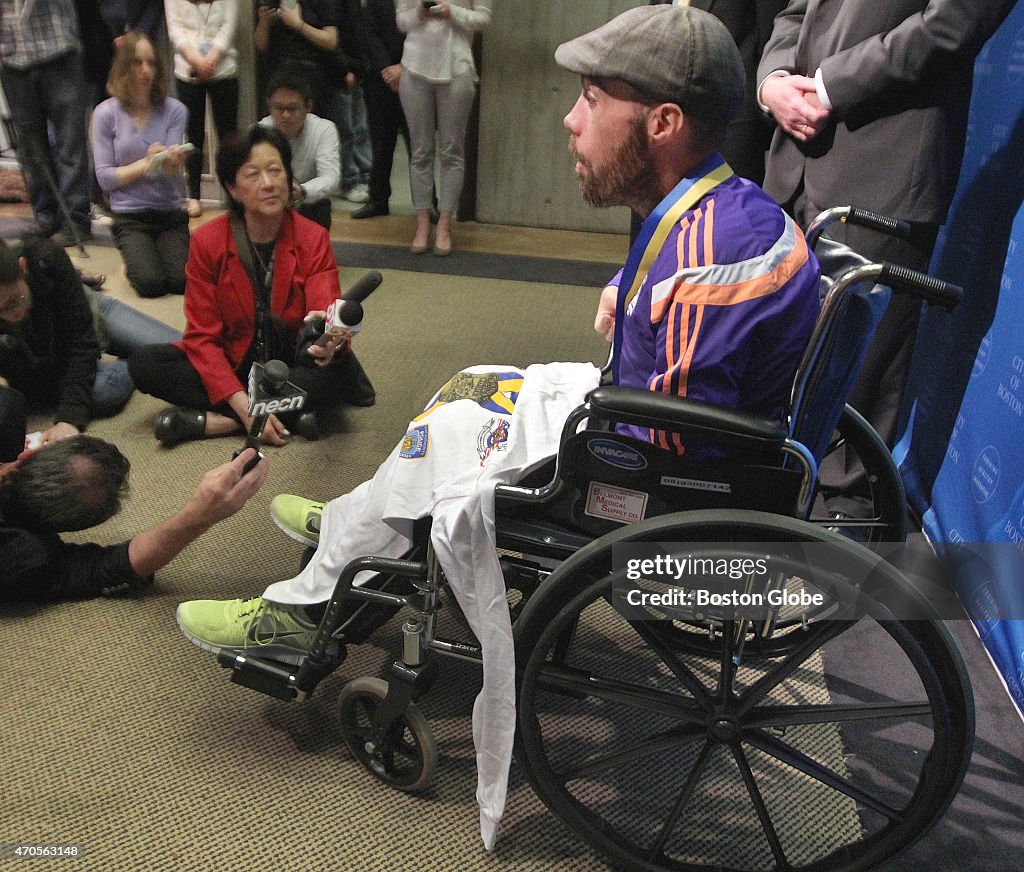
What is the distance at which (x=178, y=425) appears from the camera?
249 cm

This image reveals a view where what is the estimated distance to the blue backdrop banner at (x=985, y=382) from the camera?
1.81 meters

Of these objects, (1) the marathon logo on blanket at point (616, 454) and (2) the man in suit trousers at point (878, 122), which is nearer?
(1) the marathon logo on blanket at point (616, 454)

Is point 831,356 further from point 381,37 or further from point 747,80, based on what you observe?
point 381,37

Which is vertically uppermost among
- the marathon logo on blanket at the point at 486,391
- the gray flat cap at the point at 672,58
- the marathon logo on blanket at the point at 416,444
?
the gray flat cap at the point at 672,58

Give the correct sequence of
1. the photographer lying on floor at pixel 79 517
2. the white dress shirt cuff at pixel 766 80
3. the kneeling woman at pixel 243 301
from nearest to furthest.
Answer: the photographer lying on floor at pixel 79 517 → the white dress shirt cuff at pixel 766 80 → the kneeling woman at pixel 243 301

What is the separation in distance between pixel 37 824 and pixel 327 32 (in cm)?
385

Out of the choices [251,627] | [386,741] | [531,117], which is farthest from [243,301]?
[531,117]

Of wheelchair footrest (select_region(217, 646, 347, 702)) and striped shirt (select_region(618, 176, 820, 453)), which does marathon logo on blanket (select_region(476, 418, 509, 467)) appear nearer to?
striped shirt (select_region(618, 176, 820, 453))

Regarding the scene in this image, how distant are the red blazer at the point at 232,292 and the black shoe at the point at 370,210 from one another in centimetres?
229

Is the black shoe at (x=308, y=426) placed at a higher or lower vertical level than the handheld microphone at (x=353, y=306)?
lower

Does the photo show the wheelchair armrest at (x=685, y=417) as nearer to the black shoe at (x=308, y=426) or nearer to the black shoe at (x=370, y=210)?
the black shoe at (x=308, y=426)

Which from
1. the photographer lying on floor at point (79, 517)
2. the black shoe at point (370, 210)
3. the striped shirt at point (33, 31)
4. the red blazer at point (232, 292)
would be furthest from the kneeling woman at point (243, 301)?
the black shoe at point (370, 210)

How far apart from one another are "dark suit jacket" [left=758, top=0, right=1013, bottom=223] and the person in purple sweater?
2.49m

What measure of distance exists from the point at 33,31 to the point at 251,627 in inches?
125
